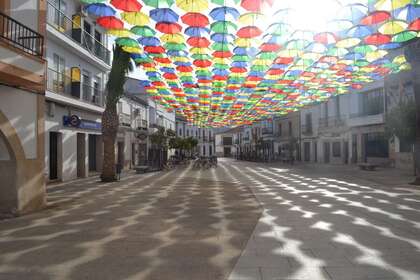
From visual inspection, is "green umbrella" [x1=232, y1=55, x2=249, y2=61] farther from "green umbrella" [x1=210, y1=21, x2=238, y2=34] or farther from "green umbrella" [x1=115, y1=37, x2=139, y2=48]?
"green umbrella" [x1=115, y1=37, x2=139, y2=48]

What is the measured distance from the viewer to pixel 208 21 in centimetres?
927

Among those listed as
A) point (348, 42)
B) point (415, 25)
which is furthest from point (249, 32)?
point (415, 25)

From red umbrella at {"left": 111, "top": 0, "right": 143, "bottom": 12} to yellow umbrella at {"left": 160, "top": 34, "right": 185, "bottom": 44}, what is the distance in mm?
1972

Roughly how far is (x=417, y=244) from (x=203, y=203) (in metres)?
5.55

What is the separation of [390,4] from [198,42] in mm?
5707

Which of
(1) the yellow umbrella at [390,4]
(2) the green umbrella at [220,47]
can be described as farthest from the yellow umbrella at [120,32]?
(1) the yellow umbrella at [390,4]

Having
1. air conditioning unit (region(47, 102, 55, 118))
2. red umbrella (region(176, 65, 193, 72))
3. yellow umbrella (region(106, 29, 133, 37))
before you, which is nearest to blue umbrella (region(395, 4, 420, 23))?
yellow umbrella (region(106, 29, 133, 37))

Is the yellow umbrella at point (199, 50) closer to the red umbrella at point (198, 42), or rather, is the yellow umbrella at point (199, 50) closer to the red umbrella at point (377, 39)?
the red umbrella at point (198, 42)

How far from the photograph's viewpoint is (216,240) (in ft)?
18.3

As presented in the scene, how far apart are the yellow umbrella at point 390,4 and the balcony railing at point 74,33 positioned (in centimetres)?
1297

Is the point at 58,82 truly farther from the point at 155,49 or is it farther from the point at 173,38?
the point at 173,38

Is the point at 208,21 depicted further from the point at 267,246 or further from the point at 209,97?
the point at 209,97

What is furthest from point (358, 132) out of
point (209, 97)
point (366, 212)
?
point (366, 212)

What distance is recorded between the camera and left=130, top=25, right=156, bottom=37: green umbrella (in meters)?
10.0
